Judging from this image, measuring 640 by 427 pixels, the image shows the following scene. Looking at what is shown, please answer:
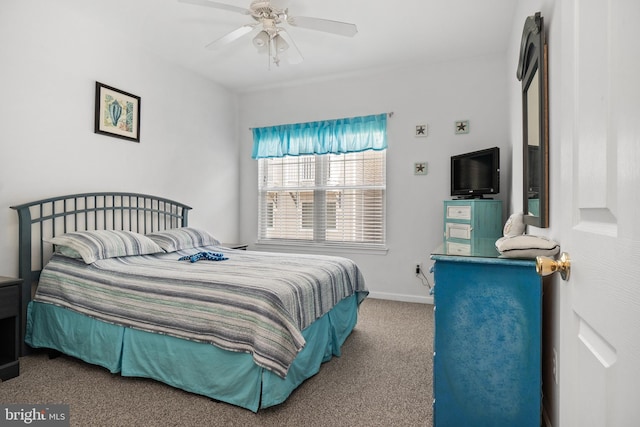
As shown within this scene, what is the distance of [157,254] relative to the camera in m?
3.08

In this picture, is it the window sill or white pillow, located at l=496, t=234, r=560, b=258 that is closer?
white pillow, located at l=496, t=234, r=560, b=258

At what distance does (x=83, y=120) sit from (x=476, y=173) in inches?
147

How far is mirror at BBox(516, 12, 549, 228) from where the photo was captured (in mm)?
1686

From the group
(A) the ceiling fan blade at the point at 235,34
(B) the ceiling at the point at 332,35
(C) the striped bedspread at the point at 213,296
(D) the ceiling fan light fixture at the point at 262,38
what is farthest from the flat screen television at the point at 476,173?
(A) the ceiling fan blade at the point at 235,34

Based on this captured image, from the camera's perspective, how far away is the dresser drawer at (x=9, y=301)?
216cm

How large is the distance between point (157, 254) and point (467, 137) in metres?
3.42

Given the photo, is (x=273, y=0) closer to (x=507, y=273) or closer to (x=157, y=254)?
(x=157, y=254)

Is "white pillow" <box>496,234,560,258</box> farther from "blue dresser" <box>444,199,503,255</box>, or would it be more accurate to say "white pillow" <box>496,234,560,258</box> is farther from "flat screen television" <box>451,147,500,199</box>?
"flat screen television" <box>451,147,500,199</box>

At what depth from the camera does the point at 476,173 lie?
138 inches

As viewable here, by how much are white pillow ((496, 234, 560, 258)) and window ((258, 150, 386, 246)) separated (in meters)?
2.82

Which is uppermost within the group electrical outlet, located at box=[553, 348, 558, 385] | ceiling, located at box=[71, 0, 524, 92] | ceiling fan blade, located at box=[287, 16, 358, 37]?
ceiling, located at box=[71, 0, 524, 92]

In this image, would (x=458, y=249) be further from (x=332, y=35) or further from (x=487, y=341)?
(x=332, y=35)

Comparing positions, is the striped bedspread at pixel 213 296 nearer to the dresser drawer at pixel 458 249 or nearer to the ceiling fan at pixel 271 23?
the dresser drawer at pixel 458 249

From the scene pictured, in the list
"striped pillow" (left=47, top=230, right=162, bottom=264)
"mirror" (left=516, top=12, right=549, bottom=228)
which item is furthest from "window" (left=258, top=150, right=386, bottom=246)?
"mirror" (left=516, top=12, right=549, bottom=228)
